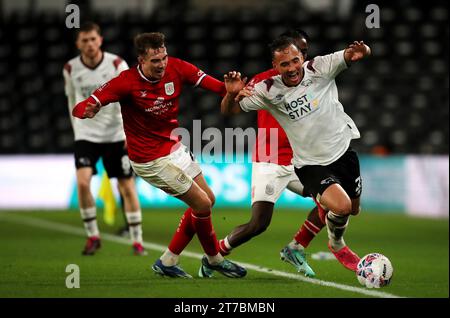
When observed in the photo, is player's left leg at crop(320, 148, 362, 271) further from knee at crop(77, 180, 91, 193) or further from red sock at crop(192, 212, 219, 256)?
knee at crop(77, 180, 91, 193)

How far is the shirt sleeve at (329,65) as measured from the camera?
280 inches

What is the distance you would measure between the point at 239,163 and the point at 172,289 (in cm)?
1075

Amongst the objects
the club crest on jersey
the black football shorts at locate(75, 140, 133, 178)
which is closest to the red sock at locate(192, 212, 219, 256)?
the club crest on jersey

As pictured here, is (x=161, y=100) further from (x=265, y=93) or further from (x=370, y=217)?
(x=370, y=217)

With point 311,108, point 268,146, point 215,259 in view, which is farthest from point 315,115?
point 215,259

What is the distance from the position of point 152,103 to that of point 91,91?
2593mm

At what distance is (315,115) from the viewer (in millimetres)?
7184

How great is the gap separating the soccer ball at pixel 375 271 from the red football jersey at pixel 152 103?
5.63 feet

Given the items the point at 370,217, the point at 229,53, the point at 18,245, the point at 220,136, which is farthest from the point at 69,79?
the point at 229,53

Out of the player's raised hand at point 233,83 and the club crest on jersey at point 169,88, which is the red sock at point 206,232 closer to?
the club crest on jersey at point 169,88

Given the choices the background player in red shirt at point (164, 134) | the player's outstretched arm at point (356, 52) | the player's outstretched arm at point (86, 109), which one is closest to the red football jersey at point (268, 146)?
the background player in red shirt at point (164, 134)

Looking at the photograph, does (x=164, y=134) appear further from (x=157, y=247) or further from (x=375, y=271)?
(x=157, y=247)

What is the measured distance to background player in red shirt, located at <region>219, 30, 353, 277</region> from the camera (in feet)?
25.7

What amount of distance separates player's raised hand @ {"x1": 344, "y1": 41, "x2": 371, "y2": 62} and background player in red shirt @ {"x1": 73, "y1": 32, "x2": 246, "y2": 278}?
3.33ft
